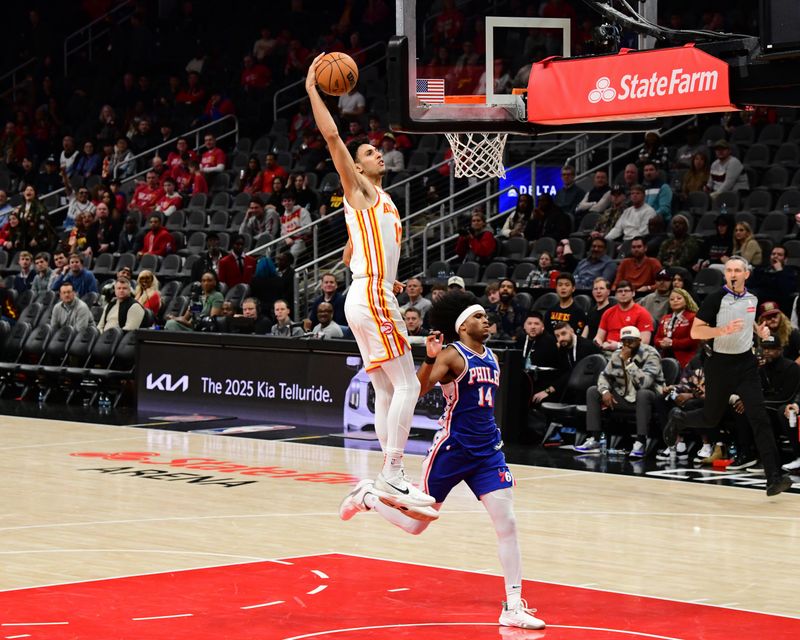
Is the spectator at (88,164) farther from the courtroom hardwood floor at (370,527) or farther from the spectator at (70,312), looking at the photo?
the courtroom hardwood floor at (370,527)

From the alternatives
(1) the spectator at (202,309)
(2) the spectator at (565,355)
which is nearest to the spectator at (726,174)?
(2) the spectator at (565,355)

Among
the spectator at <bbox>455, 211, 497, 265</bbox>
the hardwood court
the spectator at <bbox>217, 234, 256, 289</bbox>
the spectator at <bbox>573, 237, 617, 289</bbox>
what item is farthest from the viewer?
the spectator at <bbox>217, 234, 256, 289</bbox>

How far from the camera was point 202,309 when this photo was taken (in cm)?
1803

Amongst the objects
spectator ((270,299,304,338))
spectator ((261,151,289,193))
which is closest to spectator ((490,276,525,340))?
spectator ((270,299,304,338))

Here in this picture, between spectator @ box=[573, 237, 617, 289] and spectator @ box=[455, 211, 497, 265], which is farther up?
spectator @ box=[455, 211, 497, 265]

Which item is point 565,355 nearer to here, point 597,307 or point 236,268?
point 597,307

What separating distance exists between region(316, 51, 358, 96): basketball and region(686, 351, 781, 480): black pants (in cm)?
465

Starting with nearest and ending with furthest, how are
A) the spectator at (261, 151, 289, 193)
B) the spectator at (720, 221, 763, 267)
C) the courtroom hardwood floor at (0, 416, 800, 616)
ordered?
1. the courtroom hardwood floor at (0, 416, 800, 616)
2. the spectator at (720, 221, 763, 267)
3. the spectator at (261, 151, 289, 193)

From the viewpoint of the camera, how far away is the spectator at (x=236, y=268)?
18672 mm

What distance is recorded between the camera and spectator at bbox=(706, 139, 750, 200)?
16734 mm

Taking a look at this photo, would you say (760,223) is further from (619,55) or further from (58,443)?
(58,443)

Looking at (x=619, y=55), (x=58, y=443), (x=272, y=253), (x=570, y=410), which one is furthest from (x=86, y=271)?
(x=619, y=55)

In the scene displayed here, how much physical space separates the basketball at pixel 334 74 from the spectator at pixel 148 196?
616 inches

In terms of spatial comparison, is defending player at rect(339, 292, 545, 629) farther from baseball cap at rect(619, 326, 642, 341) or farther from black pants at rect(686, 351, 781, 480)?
baseball cap at rect(619, 326, 642, 341)
